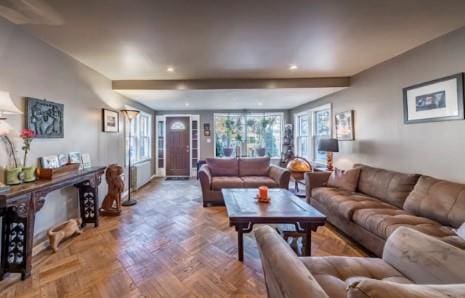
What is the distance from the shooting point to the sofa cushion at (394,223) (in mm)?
2129

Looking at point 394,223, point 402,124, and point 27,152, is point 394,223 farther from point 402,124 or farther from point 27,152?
point 27,152

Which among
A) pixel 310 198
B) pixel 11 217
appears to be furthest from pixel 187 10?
pixel 310 198

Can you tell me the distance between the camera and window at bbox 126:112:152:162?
6.02 m

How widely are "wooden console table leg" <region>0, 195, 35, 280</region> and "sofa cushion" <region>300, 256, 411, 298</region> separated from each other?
7.88 feet

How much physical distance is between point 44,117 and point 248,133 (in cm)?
607

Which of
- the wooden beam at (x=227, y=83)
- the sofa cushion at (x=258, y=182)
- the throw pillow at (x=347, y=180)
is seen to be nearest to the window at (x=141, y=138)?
the wooden beam at (x=227, y=83)

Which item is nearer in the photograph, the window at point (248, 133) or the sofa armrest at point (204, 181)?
the sofa armrest at point (204, 181)

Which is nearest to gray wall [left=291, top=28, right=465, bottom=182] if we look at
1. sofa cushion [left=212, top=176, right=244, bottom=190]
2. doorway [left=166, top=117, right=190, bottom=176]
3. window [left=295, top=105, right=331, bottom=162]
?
window [left=295, top=105, right=331, bottom=162]

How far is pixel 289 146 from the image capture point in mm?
7762

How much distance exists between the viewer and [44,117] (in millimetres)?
2850

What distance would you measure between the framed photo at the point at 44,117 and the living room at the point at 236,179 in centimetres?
2

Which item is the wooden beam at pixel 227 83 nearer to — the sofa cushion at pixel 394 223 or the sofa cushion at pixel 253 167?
the sofa cushion at pixel 253 167

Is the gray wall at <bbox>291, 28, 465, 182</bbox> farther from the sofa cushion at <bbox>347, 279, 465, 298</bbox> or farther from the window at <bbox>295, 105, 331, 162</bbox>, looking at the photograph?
the sofa cushion at <bbox>347, 279, 465, 298</bbox>

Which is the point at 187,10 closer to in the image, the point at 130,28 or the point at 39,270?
the point at 130,28
